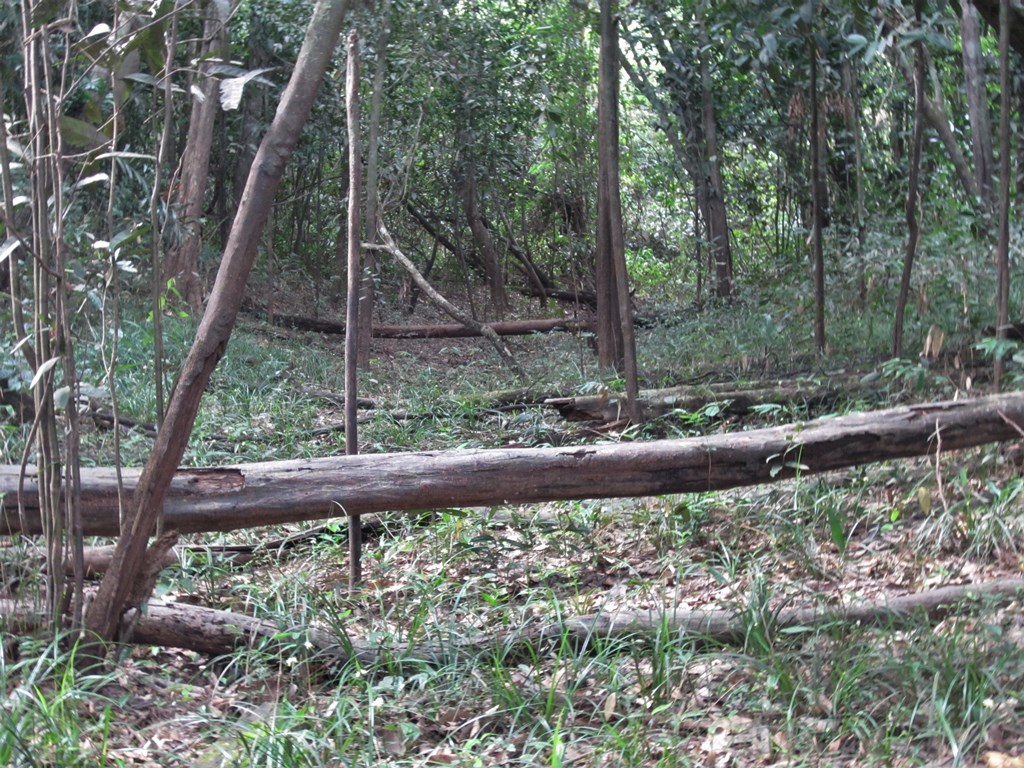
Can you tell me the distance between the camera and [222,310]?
9.83 ft

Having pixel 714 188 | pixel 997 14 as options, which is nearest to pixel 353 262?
pixel 997 14

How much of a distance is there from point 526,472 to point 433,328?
9.22 meters

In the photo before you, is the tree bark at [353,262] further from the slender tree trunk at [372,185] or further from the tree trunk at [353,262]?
the slender tree trunk at [372,185]

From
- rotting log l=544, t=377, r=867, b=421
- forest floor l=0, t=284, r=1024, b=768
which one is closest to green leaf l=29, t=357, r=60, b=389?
forest floor l=0, t=284, r=1024, b=768

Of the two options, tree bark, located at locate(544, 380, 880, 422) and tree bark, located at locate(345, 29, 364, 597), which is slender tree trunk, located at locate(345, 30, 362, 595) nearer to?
tree bark, located at locate(345, 29, 364, 597)

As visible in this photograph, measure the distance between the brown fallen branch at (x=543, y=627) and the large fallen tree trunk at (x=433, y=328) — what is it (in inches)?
343

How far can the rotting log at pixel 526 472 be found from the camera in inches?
146

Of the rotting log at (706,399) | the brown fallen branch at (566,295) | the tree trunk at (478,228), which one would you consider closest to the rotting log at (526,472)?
the rotting log at (706,399)

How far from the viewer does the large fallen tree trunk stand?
12.3m

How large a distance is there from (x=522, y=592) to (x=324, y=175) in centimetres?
1274

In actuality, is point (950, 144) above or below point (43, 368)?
above

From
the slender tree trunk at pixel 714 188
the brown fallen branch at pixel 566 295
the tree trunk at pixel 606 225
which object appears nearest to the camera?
the tree trunk at pixel 606 225

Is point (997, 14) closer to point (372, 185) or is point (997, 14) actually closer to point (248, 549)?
point (372, 185)

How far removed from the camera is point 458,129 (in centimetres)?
1281
